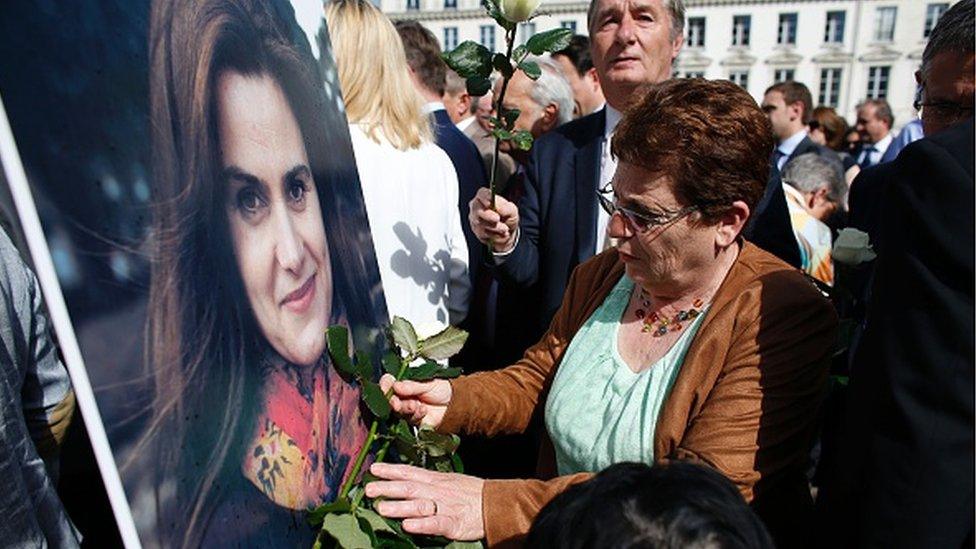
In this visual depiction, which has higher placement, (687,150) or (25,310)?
(687,150)

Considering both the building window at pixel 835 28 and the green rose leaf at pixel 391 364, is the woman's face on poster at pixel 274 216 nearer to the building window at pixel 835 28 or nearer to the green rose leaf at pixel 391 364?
the green rose leaf at pixel 391 364

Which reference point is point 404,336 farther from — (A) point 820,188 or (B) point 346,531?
(A) point 820,188

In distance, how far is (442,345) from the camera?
4.92ft

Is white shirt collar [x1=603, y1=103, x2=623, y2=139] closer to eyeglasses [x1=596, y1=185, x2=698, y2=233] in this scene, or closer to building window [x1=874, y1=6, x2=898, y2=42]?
eyeglasses [x1=596, y1=185, x2=698, y2=233]

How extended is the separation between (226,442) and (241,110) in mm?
468

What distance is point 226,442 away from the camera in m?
0.94

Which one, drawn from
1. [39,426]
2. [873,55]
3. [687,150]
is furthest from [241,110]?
[873,55]

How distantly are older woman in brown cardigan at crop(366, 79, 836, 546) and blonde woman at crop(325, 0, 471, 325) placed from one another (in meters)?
0.60

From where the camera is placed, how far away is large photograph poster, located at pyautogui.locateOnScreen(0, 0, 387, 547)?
2.36 ft

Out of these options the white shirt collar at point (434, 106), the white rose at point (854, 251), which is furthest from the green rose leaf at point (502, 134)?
the white shirt collar at point (434, 106)

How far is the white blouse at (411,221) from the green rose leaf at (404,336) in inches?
21.2

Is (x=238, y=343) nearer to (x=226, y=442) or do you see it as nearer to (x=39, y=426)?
(x=226, y=442)

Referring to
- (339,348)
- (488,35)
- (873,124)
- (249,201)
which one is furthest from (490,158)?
(488,35)

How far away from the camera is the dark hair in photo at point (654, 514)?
35.1 inches
